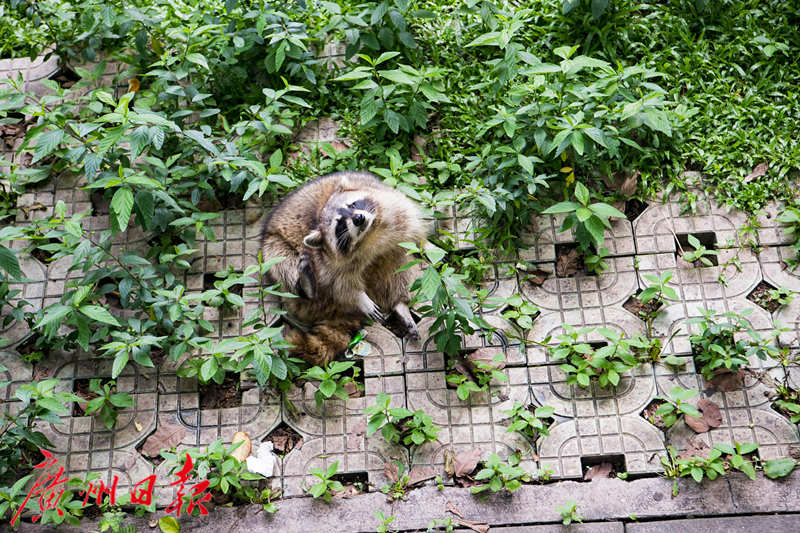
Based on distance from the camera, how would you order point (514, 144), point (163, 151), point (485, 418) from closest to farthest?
1. point (485, 418)
2. point (514, 144)
3. point (163, 151)

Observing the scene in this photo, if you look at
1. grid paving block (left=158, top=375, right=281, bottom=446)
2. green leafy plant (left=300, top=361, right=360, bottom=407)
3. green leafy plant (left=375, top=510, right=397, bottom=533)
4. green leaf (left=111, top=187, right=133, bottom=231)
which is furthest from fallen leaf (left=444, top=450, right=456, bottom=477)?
green leaf (left=111, top=187, right=133, bottom=231)

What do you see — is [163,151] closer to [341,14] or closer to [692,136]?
[341,14]

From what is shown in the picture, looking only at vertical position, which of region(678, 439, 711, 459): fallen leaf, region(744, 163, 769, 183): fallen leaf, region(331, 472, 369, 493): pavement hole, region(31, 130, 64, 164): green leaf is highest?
region(31, 130, 64, 164): green leaf

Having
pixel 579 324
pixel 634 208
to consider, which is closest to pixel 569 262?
pixel 579 324

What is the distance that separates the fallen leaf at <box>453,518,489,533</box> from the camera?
419 centimetres

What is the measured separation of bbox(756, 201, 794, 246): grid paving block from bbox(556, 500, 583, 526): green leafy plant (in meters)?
2.06

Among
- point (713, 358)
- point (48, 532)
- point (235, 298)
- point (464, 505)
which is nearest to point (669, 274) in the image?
point (713, 358)

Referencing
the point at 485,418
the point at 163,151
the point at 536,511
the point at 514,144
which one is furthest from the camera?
the point at 163,151

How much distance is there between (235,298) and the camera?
461 cm

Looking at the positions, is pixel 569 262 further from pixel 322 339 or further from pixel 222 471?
pixel 222 471

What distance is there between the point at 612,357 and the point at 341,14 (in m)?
2.90

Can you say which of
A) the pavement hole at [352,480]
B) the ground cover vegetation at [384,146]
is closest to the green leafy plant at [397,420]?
the ground cover vegetation at [384,146]

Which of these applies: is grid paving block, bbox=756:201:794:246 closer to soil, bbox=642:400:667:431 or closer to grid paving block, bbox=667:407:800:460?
grid paving block, bbox=667:407:800:460

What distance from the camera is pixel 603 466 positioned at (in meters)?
4.37
